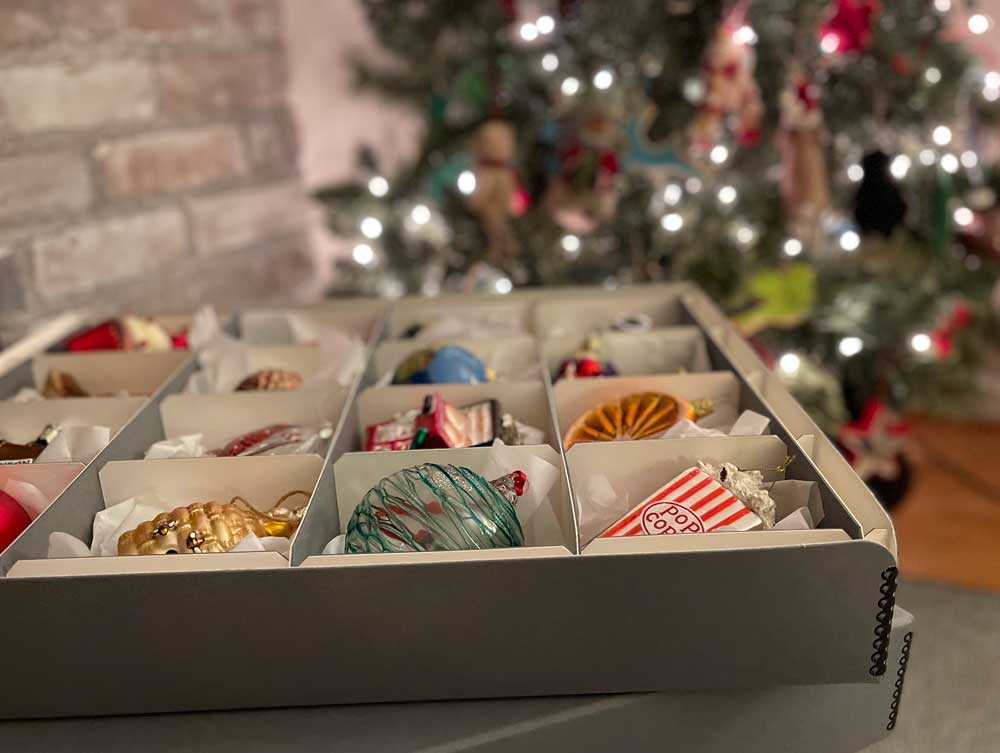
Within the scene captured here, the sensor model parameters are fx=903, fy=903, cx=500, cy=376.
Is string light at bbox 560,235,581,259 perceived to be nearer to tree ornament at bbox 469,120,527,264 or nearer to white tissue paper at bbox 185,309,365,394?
tree ornament at bbox 469,120,527,264

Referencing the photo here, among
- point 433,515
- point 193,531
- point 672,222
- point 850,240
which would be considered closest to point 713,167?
point 672,222

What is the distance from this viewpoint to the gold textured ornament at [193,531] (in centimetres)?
88

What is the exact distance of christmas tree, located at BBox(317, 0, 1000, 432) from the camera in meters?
1.89

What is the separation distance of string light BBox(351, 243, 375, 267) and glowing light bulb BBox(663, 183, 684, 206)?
0.69m

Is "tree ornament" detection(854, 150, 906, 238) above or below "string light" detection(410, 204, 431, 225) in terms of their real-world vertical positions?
below

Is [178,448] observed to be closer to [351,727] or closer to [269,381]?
[269,381]

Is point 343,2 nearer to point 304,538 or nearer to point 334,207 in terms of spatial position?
point 334,207

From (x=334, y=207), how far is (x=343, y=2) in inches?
29.5

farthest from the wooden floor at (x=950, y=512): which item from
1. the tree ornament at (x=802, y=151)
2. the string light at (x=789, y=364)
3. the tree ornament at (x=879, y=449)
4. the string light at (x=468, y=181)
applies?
the string light at (x=468, y=181)

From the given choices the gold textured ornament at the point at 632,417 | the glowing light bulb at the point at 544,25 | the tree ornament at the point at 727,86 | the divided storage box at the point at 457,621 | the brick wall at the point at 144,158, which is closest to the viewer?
the divided storage box at the point at 457,621

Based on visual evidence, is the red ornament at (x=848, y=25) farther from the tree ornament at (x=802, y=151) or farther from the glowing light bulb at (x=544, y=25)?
the glowing light bulb at (x=544, y=25)

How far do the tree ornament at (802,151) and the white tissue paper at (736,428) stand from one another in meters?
1.00

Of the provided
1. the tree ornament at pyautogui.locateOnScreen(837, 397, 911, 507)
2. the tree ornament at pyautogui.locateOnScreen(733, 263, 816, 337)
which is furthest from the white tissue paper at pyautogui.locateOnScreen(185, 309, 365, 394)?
the tree ornament at pyautogui.locateOnScreen(837, 397, 911, 507)

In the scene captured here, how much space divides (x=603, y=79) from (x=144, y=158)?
994 mm
